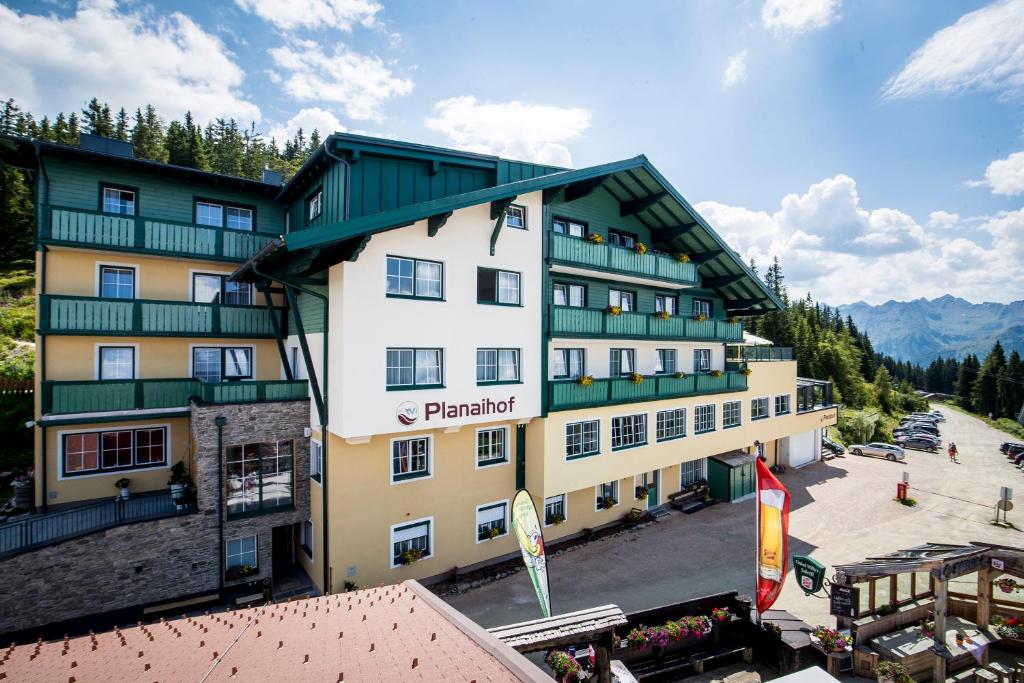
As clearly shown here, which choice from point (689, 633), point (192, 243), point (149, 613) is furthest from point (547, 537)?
point (192, 243)

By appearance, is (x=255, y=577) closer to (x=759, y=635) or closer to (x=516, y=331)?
(x=516, y=331)

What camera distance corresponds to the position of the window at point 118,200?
16.6 m

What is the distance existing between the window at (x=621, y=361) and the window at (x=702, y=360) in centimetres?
523

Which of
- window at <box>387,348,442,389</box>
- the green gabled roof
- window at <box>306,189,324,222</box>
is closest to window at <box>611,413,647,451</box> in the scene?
window at <box>387,348,442,389</box>

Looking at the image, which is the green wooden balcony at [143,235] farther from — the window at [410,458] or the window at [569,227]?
the window at [569,227]

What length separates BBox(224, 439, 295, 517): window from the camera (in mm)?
14766

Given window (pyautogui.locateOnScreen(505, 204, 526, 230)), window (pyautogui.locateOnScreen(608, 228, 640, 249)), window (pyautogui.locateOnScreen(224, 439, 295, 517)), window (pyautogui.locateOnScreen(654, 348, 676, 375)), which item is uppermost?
window (pyautogui.locateOnScreen(608, 228, 640, 249))

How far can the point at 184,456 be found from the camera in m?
17.4

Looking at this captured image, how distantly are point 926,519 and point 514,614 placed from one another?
2160 centimetres

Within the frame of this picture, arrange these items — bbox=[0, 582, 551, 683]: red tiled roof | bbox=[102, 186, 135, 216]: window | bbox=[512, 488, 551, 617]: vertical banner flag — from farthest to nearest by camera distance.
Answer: bbox=[102, 186, 135, 216]: window < bbox=[512, 488, 551, 617]: vertical banner flag < bbox=[0, 582, 551, 683]: red tiled roof

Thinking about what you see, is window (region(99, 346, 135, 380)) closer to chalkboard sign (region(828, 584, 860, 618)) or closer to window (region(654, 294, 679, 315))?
window (region(654, 294, 679, 315))

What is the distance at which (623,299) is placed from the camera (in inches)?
887

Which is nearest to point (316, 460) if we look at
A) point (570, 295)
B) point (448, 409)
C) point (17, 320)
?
point (448, 409)

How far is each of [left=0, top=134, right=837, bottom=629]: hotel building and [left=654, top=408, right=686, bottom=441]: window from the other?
3.64 ft
